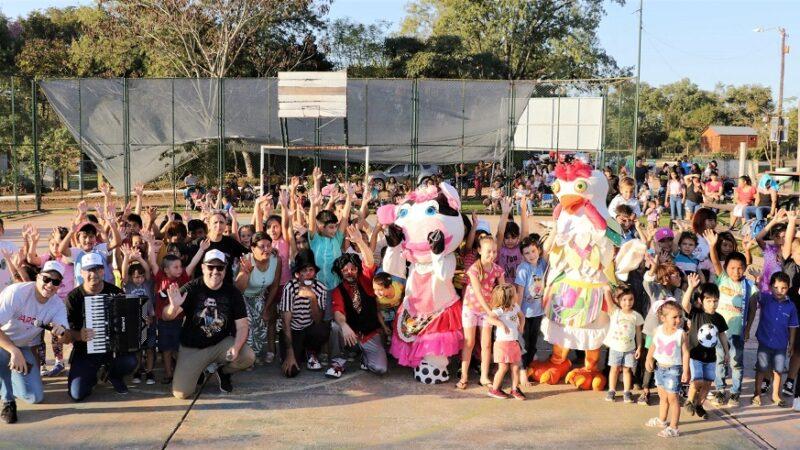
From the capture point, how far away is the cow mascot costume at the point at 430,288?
21.6ft

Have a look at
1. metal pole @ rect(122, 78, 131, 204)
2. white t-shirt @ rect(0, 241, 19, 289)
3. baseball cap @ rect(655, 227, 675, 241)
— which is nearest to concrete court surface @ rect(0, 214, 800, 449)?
→ white t-shirt @ rect(0, 241, 19, 289)

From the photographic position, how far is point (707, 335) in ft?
19.0

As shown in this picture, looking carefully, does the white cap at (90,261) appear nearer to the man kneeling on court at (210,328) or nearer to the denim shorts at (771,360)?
the man kneeling on court at (210,328)

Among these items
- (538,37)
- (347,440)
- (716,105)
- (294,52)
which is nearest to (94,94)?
(294,52)

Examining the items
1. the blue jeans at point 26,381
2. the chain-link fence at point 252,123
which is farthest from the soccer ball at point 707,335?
the chain-link fence at point 252,123

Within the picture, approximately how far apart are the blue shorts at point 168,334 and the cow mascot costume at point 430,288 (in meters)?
1.99

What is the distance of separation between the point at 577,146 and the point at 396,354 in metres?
21.4

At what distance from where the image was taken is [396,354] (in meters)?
6.77

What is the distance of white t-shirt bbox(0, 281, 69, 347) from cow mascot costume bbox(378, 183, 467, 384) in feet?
9.69

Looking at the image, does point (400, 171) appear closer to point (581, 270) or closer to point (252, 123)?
point (252, 123)

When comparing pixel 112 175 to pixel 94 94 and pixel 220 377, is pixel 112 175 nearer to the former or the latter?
pixel 94 94

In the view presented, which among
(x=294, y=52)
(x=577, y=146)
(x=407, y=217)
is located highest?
(x=294, y=52)

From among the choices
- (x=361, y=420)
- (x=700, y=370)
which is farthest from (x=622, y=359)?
(x=361, y=420)

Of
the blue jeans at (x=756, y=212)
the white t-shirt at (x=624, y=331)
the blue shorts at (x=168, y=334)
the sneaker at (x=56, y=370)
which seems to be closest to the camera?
the white t-shirt at (x=624, y=331)
